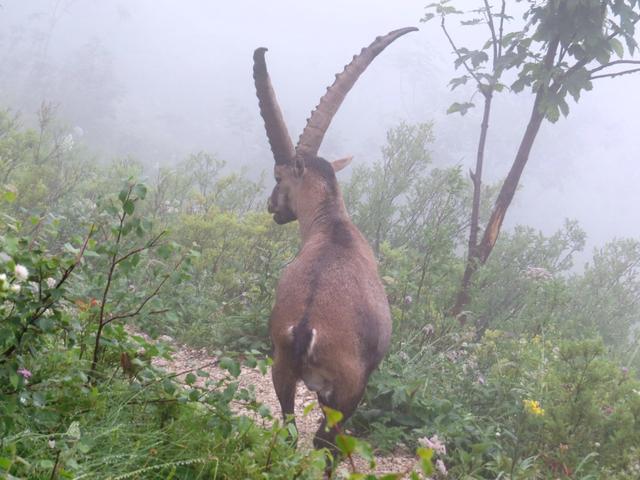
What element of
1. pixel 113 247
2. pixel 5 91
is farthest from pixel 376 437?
pixel 5 91

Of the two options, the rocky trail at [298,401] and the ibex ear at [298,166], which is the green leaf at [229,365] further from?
the ibex ear at [298,166]

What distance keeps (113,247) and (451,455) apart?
2541mm

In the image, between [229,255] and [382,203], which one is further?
[382,203]

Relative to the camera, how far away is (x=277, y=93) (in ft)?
219

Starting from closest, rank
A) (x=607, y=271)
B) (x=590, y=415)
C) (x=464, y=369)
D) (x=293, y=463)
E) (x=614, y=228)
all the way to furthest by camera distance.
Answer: (x=293, y=463), (x=590, y=415), (x=464, y=369), (x=607, y=271), (x=614, y=228)

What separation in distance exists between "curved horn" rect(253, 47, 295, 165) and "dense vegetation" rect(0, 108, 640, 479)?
1.33m

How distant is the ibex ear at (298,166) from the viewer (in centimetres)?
489

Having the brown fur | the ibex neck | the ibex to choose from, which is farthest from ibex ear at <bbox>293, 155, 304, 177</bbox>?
the brown fur

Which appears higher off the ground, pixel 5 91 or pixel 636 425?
pixel 5 91

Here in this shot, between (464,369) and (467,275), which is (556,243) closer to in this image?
(467,275)

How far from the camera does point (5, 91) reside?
154 ft

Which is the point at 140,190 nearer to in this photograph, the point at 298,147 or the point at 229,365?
the point at 229,365

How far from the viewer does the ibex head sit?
4875 mm

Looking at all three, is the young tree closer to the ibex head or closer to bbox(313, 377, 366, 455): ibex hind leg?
the ibex head
